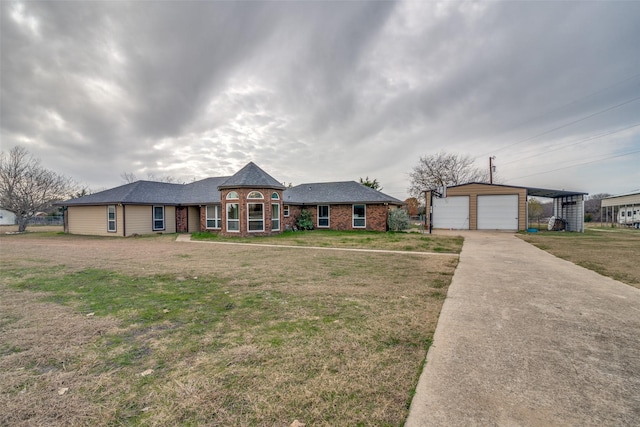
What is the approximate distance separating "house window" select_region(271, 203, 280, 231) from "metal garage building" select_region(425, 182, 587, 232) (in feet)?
39.6

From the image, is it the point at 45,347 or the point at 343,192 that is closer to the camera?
the point at 45,347

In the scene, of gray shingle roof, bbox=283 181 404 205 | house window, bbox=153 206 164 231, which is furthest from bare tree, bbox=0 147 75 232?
gray shingle roof, bbox=283 181 404 205

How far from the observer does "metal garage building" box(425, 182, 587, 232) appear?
22.7 meters

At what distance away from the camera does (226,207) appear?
1862 cm

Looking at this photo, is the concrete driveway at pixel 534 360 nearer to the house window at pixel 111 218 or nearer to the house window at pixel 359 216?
the house window at pixel 359 216

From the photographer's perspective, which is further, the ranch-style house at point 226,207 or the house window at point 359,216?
the house window at point 359,216

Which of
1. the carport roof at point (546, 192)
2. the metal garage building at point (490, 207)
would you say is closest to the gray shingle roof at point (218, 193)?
the metal garage building at point (490, 207)

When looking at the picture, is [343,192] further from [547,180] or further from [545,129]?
[547,180]

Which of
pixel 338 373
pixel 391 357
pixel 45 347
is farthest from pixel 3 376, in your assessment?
pixel 391 357

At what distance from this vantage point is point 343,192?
23.8 meters

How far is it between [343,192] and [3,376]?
2203 centimetres

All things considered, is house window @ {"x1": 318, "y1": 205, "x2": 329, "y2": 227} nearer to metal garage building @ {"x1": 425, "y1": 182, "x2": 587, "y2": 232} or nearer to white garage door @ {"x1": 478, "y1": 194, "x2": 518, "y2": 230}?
metal garage building @ {"x1": 425, "y1": 182, "x2": 587, "y2": 232}

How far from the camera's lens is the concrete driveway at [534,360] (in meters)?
2.11

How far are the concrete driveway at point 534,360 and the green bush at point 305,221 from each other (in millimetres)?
17693
